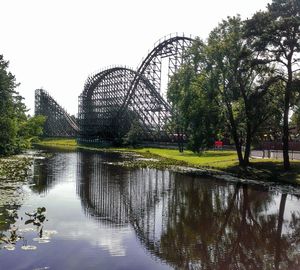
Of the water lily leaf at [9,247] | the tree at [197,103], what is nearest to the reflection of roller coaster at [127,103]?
the tree at [197,103]

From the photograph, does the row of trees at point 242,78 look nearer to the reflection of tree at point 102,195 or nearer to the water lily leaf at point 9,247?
the reflection of tree at point 102,195

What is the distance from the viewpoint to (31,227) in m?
16.8

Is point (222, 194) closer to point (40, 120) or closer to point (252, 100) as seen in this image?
point (252, 100)

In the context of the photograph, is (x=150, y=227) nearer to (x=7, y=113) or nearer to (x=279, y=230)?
(x=279, y=230)

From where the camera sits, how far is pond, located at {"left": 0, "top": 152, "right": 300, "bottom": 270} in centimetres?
1333

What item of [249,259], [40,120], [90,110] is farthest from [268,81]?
[90,110]

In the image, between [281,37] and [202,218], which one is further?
[281,37]

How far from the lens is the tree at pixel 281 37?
34.8m

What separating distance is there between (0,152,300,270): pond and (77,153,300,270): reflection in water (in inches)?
1.4

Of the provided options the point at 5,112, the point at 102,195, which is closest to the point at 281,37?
the point at 102,195

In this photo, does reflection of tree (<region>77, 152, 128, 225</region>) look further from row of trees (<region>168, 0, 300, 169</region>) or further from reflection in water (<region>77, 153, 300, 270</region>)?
row of trees (<region>168, 0, 300, 169</region>)

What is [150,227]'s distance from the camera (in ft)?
59.2

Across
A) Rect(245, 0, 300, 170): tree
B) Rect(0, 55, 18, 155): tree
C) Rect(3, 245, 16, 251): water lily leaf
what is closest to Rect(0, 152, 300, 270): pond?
Rect(3, 245, 16, 251): water lily leaf

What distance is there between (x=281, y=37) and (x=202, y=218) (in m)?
21.8
